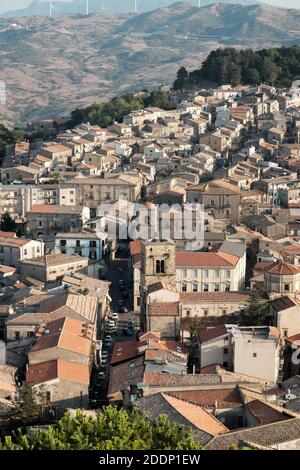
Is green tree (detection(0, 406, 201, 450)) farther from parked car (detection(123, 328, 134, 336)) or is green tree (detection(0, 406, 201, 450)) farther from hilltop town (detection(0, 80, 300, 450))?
parked car (detection(123, 328, 134, 336))

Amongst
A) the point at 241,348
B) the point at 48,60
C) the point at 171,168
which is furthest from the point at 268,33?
the point at 241,348

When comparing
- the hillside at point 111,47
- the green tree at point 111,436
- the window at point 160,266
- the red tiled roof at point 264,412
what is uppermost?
the green tree at point 111,436

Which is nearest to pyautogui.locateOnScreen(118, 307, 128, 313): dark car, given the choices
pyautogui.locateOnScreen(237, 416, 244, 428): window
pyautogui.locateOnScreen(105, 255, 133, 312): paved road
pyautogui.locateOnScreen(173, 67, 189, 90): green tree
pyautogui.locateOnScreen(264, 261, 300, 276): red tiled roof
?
pyautogui.locateOnScreen(105, 255, 133, 312): paved road

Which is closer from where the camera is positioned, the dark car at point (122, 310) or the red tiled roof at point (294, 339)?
the red tiled roof at point (294, 339)

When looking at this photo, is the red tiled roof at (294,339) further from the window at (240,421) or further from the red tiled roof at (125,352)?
the window at (240,421)

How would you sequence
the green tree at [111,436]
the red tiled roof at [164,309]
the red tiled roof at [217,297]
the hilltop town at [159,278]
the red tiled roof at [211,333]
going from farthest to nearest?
1. the red tiled roof at [217,297]
2. the red tiled roof at [164,309]
3. the red tiled roof at [211,333]
4. the hilltop town at [159,278]
5. the green tree at [111,436]

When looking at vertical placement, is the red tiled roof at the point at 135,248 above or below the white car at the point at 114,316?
above

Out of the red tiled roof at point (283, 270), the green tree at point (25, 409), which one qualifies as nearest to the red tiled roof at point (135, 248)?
the red tiled roof at point (283, 270)
